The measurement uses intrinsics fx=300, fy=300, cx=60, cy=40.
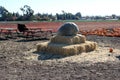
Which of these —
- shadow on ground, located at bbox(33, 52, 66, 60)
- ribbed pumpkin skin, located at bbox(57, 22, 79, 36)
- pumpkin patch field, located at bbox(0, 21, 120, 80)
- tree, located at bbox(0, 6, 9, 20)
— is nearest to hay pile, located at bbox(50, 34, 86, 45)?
ribbed pumpkin skin, located at bbox(57, 22, 79, 36)

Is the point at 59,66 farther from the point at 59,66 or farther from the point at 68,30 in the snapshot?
the point at 68,30

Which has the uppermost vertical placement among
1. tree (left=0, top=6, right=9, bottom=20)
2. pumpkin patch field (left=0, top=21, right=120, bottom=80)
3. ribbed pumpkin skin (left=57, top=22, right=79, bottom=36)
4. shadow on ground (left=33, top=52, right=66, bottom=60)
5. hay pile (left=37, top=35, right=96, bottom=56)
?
ribbed pumpkin skin (left=57, top=22, right=79, bottom=36)

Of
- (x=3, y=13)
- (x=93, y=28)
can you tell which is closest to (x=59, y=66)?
(x=93, y=28)

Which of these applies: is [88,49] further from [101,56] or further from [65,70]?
[65,70]

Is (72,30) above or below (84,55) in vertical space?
above

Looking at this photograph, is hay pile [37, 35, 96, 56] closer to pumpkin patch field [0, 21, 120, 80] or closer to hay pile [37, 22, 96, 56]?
hay pile [37, 22, 96, 56]

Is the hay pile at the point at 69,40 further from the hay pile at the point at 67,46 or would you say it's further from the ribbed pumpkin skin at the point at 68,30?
the ribbed pumpkin skin at the point at 68,30

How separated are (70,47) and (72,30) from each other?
1.91m

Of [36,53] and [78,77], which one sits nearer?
[78,77]

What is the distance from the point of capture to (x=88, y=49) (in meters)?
14.3

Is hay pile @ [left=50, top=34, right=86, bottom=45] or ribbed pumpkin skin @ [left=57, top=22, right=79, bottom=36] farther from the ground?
ribbed pumpkin skin @ [left=57, top=22, right=79, bottom=36]

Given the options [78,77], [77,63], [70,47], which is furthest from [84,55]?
[78,77]

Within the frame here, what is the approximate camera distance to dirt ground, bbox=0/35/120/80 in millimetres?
9039

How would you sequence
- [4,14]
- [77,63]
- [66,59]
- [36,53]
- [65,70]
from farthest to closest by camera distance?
[4,14] < [36,53] < [66,59] < [77,63] < [65,70]
